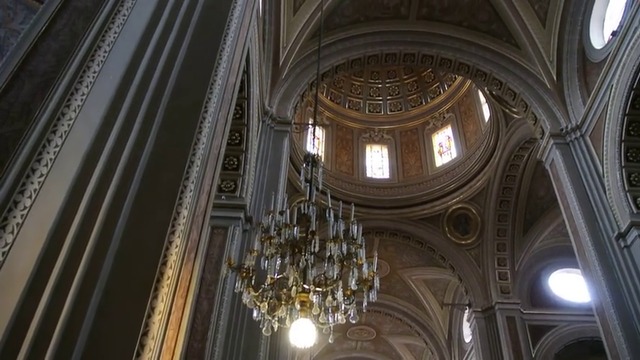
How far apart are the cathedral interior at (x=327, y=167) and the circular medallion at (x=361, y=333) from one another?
100 millimetres

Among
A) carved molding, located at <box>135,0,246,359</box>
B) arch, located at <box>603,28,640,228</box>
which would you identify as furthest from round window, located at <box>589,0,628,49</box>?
carved molding, located at <box>135,0,246,359</box>

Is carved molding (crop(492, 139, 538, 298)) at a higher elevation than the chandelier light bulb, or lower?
higher

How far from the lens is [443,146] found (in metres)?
15.8

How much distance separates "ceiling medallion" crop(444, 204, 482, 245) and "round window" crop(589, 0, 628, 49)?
257 inches

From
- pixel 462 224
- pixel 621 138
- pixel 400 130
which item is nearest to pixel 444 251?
pixel 462 224

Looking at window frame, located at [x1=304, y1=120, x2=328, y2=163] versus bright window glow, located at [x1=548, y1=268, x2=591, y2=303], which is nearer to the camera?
bright window glow, located at [x1=548, y1=268, x2=591, y2=303]

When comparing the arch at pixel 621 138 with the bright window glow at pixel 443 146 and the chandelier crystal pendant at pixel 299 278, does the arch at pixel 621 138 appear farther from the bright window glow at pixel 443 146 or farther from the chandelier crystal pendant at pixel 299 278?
the bright window glow at pixel 443 146

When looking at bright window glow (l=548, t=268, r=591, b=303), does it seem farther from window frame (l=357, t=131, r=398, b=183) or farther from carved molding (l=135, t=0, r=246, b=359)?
carved molding (l=135, t=0, r=246, b=359)

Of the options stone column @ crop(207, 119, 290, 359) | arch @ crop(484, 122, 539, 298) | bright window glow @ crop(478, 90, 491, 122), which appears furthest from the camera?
bright window glow @ crop(478, 90, 491, 122)

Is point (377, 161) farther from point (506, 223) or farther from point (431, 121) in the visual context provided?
point (506, 223)

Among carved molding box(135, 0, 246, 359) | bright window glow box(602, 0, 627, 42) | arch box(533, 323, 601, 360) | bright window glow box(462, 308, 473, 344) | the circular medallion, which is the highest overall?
bright window glow box(602, 0, 627, 42)

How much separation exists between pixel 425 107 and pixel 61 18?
14.5 metres

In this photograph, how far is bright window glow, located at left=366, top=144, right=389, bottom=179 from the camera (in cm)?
1616

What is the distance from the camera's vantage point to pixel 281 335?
24.9 ft
